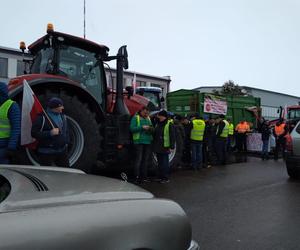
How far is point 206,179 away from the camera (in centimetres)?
895

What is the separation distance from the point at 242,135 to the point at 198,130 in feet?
19.3

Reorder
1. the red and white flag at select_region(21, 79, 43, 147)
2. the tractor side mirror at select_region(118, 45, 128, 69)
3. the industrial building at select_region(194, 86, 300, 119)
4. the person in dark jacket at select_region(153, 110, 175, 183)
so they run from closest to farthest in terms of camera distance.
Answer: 1. the red and white flag at select_region(21, 79, 43, 147)
2. the tractor side mirror at select_region(118, 45, 128, 69)
3. the person in dark jacket at select_region(153, 110, 175, 183)
4. the industrial building at select_region(194, 86, 300, 119)

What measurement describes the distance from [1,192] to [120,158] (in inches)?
234

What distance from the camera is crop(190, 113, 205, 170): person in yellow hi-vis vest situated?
10648 millimetres

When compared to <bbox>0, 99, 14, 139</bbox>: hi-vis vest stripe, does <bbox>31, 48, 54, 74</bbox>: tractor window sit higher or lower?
higher

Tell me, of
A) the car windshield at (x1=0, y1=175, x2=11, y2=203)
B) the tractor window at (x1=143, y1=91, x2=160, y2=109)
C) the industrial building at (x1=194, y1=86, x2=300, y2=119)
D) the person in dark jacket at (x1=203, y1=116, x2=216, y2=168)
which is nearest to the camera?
the car windshield at (x1=0, y1=175, x2=11, y2=203)

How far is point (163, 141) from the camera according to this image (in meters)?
8.29

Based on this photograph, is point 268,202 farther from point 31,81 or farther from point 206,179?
point 31,81

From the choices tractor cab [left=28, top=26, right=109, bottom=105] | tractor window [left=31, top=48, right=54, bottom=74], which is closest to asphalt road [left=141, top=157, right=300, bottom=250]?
tractor cab [left=28, top=26, right=109, bottom=105]

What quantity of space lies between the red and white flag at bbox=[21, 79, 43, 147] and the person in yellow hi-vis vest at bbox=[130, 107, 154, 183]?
2.59 m

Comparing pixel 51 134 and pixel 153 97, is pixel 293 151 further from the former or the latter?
pixel 51 134

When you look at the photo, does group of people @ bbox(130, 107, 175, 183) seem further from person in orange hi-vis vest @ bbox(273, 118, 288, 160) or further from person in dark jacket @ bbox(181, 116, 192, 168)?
person in orange hi-vis vest @ bbox(273, 118, 288, 160)

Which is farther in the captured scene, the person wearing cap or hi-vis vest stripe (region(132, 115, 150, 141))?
hi-vis vest stripe (region(132, 115, 150, 141))

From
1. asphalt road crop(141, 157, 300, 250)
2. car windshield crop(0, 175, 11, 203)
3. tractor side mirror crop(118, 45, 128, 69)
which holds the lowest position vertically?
asphalt road crop(141, 157, 300, 250)
